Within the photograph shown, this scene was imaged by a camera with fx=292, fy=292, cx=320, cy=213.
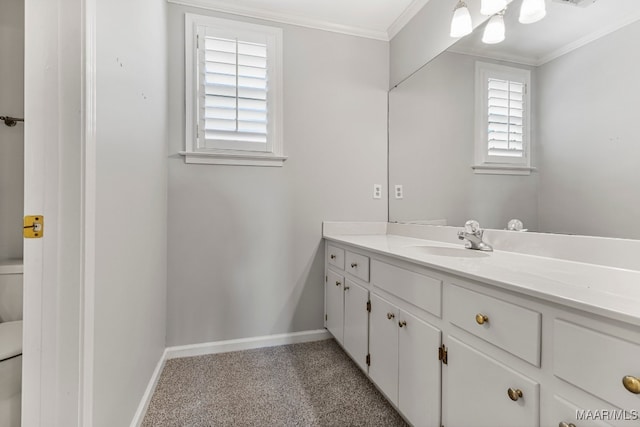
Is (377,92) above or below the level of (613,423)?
above

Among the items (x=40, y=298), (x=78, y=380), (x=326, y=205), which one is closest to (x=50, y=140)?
(x=40, y=298)

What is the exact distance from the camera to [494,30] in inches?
60.5

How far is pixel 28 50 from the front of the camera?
76 centimetres

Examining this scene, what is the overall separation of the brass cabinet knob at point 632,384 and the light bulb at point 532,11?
57.3 inches

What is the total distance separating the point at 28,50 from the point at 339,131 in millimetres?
1838

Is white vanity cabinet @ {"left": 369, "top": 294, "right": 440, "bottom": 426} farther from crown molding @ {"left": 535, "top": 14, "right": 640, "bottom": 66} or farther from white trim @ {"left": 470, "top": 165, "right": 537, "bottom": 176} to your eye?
crown molding @ {"left": 535, "top": 14, "right": 640, "bottom": 66}

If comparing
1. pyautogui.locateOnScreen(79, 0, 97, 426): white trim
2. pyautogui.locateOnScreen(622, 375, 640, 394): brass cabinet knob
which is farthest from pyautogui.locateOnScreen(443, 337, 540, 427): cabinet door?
pyautogui.locateOnScreen(79, 0, 97, 426): white trim

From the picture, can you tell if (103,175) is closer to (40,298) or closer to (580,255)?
(40,298)

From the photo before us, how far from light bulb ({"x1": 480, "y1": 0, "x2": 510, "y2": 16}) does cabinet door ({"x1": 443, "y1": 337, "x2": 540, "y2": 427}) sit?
163cm

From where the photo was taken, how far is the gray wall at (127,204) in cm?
94

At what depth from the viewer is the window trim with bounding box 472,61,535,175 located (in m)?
1.36

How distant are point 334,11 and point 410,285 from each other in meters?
2.03

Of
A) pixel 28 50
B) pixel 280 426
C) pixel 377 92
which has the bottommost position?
pixel 280 426

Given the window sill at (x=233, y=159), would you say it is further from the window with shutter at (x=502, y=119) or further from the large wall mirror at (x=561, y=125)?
the window with shutter at (x=502, y=119)
